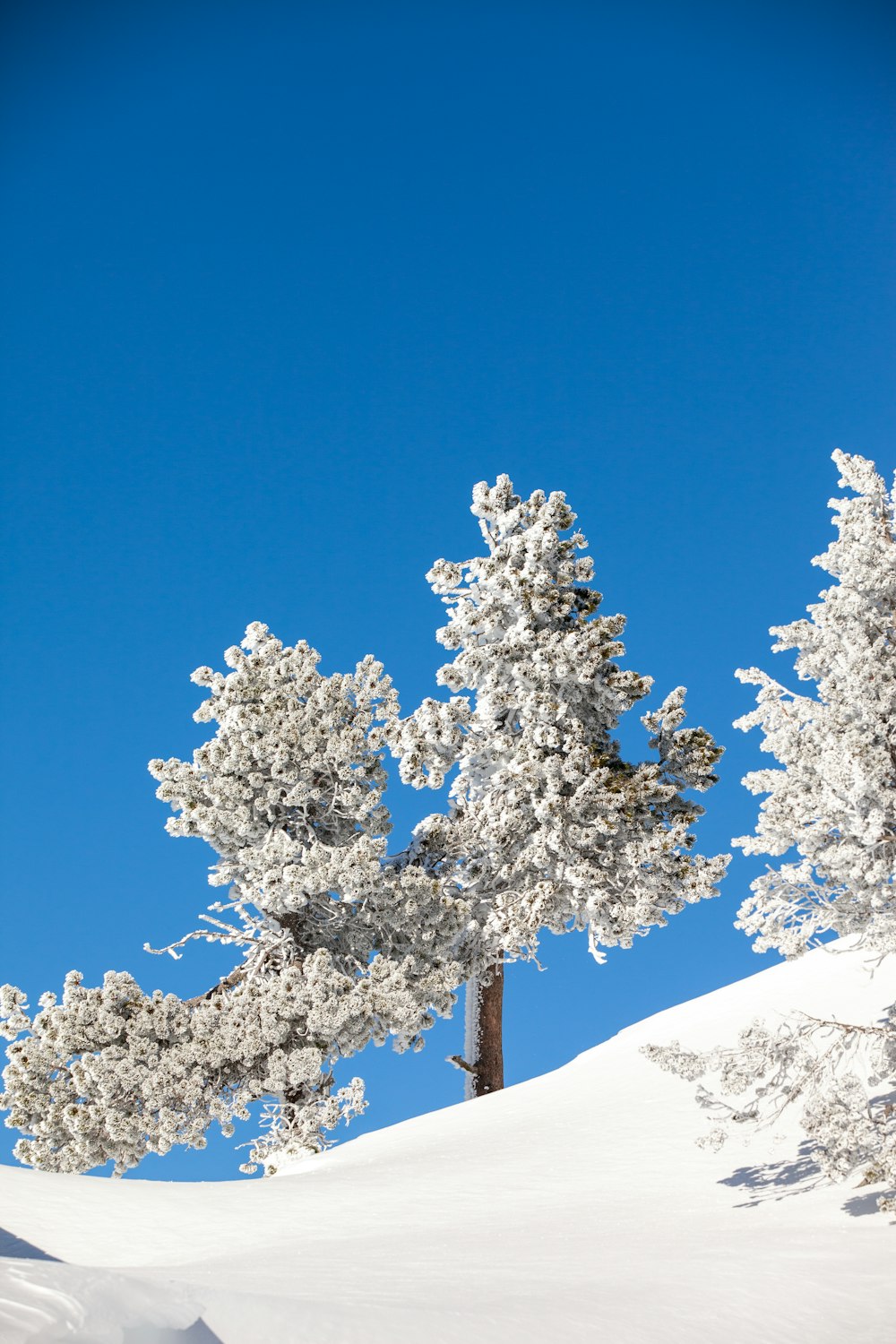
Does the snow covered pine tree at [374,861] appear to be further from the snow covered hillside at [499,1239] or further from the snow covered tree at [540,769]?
the snow covered hillside at [499,1239]

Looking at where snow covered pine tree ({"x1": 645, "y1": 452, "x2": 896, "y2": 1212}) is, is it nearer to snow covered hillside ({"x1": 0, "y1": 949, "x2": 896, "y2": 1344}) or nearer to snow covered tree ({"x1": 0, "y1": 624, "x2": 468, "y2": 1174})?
snow covered hillside ({"x1": 0, "y1": 949, "x2": 896, "y2": 1344})

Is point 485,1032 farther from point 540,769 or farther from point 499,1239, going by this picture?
point 499,1239

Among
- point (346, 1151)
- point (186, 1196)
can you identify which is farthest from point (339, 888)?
point (186, 1196)

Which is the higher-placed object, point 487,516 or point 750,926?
point 487,516

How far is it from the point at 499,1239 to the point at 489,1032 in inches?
474

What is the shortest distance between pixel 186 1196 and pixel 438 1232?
11.2 feet

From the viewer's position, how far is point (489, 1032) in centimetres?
2239

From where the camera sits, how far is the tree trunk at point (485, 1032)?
72.9 feet

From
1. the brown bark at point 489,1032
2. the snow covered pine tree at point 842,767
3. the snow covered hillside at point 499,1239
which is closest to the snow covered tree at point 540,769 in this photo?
the brown bark at point 489,1032

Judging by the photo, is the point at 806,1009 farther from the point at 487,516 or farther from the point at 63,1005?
the point at 63,1005

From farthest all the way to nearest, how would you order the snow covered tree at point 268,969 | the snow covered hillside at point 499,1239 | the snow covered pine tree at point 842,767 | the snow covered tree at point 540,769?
the snow covered tree at point 540,769 < the snow covered tree at point 268,969 < the snow covered pine tree at point 842,767 < the snow covered hillside at point 499,1239

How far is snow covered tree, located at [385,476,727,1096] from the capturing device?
2039cm

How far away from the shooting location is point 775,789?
14086 mm

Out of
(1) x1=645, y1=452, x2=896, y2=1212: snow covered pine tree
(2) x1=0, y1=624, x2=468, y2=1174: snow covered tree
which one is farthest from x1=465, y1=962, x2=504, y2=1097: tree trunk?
(1) x1=645, y1=452, x2=896, y2=1212: snow covered pine tree
